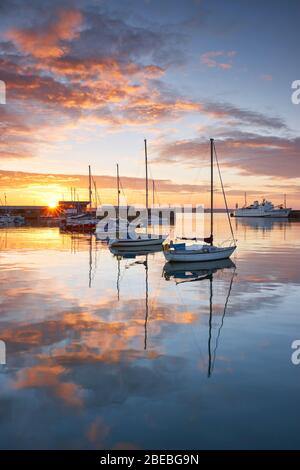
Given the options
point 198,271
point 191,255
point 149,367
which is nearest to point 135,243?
point 191,255

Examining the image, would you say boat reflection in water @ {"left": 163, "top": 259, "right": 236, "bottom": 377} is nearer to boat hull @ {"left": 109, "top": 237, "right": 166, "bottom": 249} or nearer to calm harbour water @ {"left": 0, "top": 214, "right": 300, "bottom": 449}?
calm harbour water @ {"left": 0, "top": 214, "right": 300, "bottom": 449}

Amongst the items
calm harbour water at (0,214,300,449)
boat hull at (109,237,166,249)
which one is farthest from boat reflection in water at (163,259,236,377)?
boat hull at (109,237,166,249)

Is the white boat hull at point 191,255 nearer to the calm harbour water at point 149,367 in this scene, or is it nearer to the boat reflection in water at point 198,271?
the boat reflection in water at point 198,271

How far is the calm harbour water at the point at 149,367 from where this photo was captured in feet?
29.1

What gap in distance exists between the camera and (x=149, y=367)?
40.7 ft

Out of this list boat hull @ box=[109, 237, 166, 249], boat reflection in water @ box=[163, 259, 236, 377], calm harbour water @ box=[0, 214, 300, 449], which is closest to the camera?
calm harbour water @ box=[0, 214, 300, 449]

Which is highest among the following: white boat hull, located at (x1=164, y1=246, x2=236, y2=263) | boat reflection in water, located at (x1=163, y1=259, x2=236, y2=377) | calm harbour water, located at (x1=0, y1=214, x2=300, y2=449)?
white boat hull, located at (x1=164, y1=246, x2=236, y2=263)

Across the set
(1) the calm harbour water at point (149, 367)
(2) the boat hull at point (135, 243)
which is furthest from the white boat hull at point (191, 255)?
(2) the boat hull at point (135, 243)

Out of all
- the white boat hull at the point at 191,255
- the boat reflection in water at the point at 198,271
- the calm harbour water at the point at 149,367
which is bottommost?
the calm harbour water at the point at 149,367

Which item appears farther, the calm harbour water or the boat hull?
the boat hull

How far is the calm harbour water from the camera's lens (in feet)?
29.1

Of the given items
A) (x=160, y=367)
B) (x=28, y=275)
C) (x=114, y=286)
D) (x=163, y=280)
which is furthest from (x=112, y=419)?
(x=28, y=275)

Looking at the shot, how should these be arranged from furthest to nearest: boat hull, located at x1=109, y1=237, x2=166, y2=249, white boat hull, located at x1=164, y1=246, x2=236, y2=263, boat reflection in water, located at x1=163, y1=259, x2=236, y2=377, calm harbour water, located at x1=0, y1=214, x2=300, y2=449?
boat hull, located at x1=109, y1=237, x2=166, y2=249 → white boat hull, located at x1=164, y1=246, x2=236, y2=263 → boat reflection in water, located at x1=163, y1=259, x2=236, y2=377 → calm harbour water, located at x1=0, y1=214, x2=300, y2=449

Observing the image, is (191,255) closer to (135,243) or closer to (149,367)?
(135,243)
